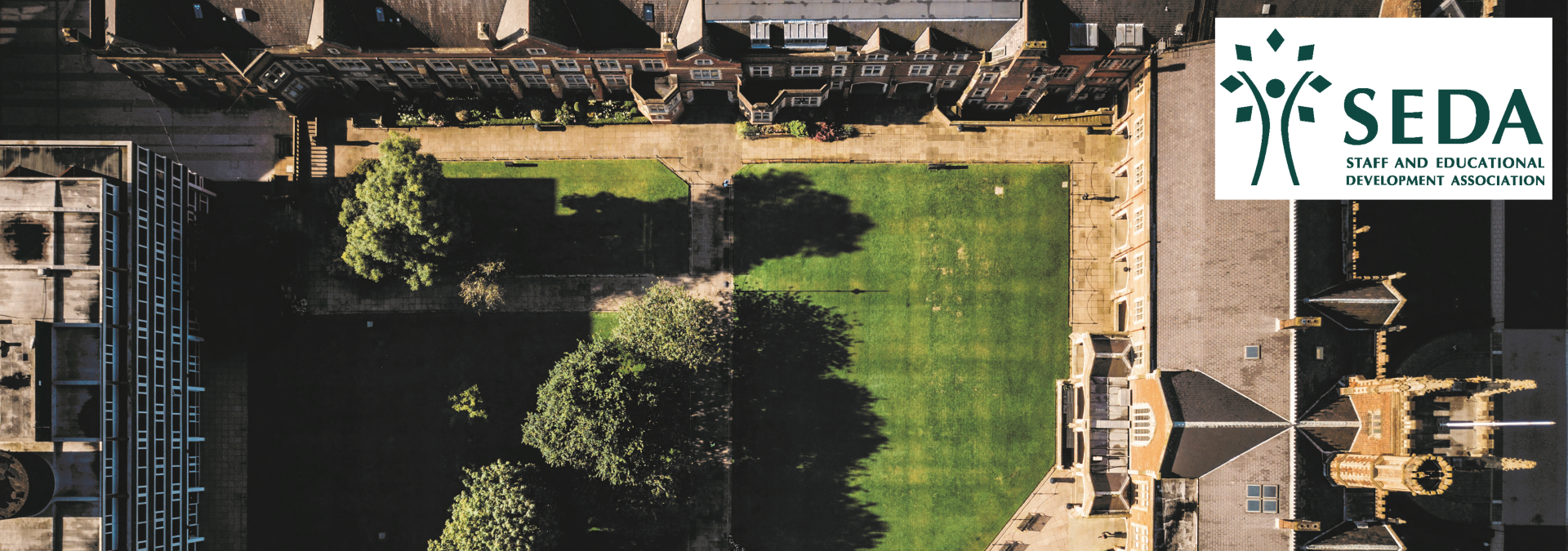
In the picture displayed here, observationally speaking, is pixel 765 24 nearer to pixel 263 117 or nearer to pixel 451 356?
pixel 451 356

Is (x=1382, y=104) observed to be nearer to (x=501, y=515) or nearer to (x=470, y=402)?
(x=501, y=515)

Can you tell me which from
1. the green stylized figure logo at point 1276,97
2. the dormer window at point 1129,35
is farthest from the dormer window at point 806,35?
the green stylized figure logo at point 1276,97

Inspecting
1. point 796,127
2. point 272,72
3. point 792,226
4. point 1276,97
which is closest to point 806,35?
point 796,127

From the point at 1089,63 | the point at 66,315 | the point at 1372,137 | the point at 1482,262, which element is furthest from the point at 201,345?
the point at 1482,262

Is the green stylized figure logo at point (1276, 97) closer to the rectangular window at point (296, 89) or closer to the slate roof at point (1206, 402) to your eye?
the slate roof at point (1206, 402)

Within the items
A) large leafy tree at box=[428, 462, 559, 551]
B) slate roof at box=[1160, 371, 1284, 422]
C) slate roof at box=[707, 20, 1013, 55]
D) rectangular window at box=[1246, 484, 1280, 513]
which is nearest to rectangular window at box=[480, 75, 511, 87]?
slate roof at box=[707, 20, 1013, 55]
